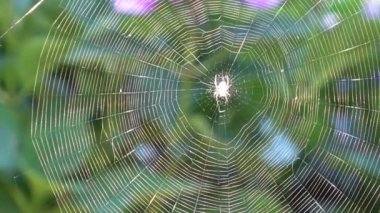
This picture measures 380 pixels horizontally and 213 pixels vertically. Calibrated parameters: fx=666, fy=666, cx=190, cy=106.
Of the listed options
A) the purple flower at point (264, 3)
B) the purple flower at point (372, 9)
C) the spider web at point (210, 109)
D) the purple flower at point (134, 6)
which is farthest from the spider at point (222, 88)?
the purple flower at point (372, 9)

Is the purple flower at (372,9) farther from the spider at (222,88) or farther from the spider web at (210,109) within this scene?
the spider at (222,88)

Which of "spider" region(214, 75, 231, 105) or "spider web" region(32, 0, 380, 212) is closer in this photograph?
"spider web" region(32, 0, 380, 212)

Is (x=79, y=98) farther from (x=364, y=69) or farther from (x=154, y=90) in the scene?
(x=364, y=69)

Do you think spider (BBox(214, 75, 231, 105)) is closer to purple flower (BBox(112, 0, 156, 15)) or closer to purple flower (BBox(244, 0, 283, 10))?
purple flower (BBox(244, 0, 283, 10))

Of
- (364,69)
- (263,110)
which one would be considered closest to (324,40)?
(364,69)

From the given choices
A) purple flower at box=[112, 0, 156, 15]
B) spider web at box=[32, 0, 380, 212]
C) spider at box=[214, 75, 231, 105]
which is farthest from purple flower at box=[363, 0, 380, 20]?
purple flower at box=[112, 0, 156, 15]

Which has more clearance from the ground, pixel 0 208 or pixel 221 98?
pixel 221 98

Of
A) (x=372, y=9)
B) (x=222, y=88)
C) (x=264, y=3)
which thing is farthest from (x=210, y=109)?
(x=372, y=9)
